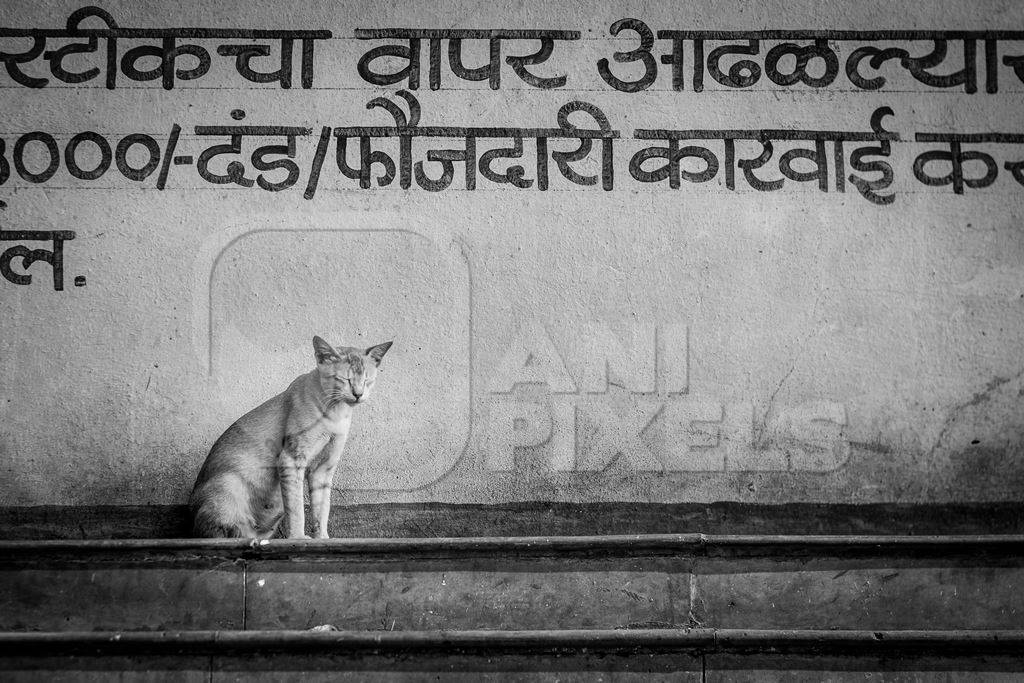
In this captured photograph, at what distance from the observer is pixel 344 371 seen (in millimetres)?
4527

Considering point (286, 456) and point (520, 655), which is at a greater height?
point (286, 456)

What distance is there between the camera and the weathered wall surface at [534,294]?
4609 millimetres

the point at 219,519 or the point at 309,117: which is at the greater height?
the point at 309,117

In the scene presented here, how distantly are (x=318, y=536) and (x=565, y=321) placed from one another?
50.7 inches

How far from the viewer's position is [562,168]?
4.76 meters

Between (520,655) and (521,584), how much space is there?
9.8 inches

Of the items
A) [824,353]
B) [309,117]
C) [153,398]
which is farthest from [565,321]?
[153,398]

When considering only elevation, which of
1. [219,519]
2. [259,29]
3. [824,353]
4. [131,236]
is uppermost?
[259,29]

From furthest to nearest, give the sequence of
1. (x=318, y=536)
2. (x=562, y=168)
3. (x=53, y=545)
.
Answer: (x=562, y=168) → (x=318, y=536) → (x=53, y=545)

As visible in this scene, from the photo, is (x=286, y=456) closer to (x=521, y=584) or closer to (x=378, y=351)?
(x=378, y=351)

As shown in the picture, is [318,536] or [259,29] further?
[259,29]

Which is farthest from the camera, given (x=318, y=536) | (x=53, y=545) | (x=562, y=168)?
(x=562, y=168)

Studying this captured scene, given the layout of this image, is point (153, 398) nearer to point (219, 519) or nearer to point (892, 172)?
point (219, 519)
